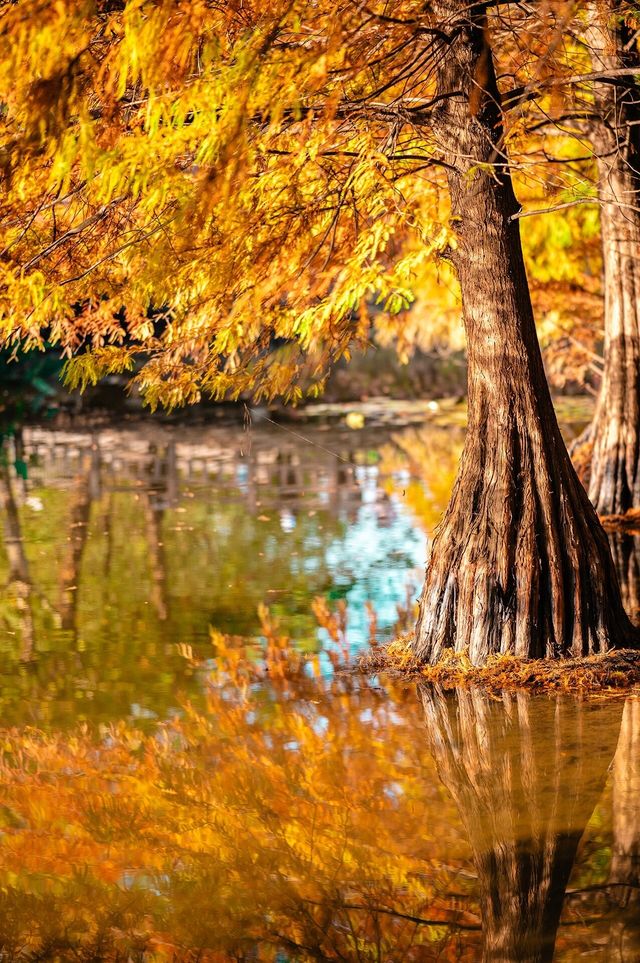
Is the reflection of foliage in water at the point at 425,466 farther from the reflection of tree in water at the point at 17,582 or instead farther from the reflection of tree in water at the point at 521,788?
the reflection of tree in water at the point at 521,788

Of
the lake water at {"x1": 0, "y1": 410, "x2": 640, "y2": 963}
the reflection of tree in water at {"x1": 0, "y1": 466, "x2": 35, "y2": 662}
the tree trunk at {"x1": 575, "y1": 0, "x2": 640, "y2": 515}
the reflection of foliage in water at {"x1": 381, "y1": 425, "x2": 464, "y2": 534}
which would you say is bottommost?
the lake water at {"x1": 0, "y1": 410, "x2": 640, "y2": 963}

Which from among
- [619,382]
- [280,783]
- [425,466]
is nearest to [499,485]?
[280,783]

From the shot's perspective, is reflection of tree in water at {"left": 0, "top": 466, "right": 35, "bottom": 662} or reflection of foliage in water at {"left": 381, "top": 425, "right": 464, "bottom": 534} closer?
reflection of tree in water at {"left": 0, "top": 466, "right": 35, "bottom": 662}

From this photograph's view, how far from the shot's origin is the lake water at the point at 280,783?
542 centimetres

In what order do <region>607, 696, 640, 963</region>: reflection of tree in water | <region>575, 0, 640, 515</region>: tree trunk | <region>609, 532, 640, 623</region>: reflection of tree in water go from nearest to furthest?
<region>607, 696, 640, 963</region>: reflection of tree in water
<region>609, 532, 640, 623</region>: reflection of tree in water
<region>575, 0, 640, 515</region>: tree trunk

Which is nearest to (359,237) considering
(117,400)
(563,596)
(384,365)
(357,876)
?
(563,596)

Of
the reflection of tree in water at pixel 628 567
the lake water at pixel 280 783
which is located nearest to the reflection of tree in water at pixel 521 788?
the lake water at pixel 280 783

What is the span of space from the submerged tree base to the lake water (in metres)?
0.15

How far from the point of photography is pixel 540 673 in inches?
332

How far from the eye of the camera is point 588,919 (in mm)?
5348

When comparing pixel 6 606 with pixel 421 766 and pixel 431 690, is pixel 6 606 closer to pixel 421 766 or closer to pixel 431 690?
pixel 431 690

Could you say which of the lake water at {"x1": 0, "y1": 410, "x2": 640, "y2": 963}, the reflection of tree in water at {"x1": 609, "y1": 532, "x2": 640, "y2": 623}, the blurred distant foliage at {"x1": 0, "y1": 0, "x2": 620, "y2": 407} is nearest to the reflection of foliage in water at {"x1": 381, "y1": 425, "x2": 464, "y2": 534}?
the reflection of tree in water at {"x1": 609, "y1": 532, "x2": 640, "y2": 623}

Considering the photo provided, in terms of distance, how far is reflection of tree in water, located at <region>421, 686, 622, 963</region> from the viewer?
17.9 feet

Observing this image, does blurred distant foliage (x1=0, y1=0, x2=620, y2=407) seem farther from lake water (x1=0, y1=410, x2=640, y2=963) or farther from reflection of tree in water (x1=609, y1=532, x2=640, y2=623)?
reflection of tree in water (x1=609, y1=532, x2=640, y2=623)
